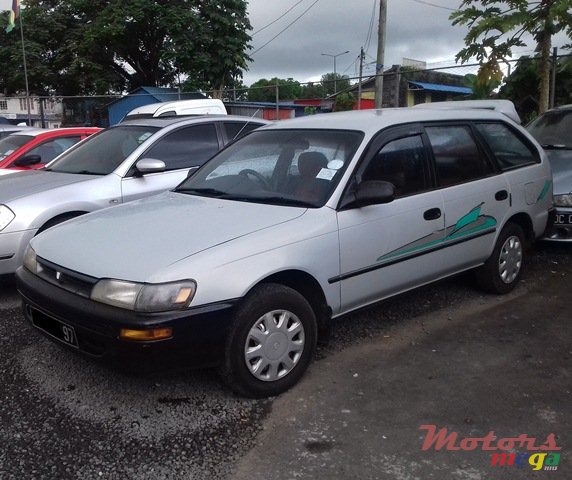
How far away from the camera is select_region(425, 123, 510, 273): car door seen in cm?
427

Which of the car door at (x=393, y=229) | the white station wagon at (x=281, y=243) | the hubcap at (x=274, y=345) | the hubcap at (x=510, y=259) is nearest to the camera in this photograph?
the white station wagon at (x=281, y=243)

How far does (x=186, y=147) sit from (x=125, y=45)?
2489cm

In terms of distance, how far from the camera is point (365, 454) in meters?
2.79

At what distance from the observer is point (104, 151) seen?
19.5 feet

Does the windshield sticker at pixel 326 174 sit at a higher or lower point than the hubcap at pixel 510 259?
higher

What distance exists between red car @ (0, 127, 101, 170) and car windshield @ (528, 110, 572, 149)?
598cm

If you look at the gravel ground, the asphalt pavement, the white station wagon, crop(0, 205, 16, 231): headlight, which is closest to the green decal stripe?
the white station wagon

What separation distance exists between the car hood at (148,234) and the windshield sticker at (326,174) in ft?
1.08

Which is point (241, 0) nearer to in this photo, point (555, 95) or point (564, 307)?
point (555, 95)

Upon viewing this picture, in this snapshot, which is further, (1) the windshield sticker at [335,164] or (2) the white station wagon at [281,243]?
(1) the windshield sticker at [335,164]

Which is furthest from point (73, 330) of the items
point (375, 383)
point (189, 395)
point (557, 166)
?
point (557, 166)

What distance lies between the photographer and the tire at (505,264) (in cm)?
483

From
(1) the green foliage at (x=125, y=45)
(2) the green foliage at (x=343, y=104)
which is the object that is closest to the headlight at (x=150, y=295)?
(2) the green foliage at (x=343, y=104)

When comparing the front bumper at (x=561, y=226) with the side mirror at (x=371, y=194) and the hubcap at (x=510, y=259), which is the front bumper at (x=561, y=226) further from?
the side mirror at (x=371, y=194)
